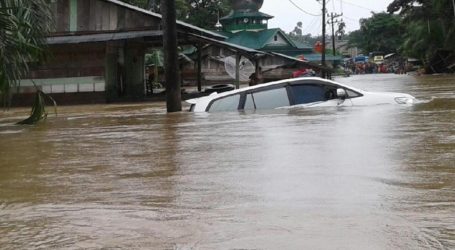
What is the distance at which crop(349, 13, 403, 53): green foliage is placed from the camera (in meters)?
91.6

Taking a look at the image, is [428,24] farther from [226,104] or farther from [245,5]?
[226,104]

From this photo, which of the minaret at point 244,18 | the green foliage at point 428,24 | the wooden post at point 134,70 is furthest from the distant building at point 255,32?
the wooden post at point 134,70

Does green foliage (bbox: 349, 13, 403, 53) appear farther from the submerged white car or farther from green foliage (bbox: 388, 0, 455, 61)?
the submerged white car

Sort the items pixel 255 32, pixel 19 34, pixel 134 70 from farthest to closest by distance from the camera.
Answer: pixel 255 32
pixel 134 70
pixel 19 34

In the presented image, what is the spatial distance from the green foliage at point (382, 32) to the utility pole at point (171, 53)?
80415mm

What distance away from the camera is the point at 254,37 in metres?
51.8

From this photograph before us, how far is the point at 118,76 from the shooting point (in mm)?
23578

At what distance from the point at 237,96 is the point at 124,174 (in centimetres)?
631

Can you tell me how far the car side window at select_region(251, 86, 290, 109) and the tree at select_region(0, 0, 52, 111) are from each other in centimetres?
448

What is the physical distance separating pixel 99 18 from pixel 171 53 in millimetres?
8898

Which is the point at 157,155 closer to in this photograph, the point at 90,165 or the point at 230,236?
the point at 90,165

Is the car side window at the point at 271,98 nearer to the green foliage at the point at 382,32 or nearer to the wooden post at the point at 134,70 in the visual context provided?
the wooden post at the point at 134,70

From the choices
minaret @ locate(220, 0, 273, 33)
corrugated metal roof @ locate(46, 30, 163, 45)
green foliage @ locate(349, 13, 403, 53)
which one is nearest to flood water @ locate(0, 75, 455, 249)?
corrugated metal roof @ locate(46, 30, 163, 45)

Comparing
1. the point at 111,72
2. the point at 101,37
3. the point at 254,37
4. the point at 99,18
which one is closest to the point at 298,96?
the point at 101,37
